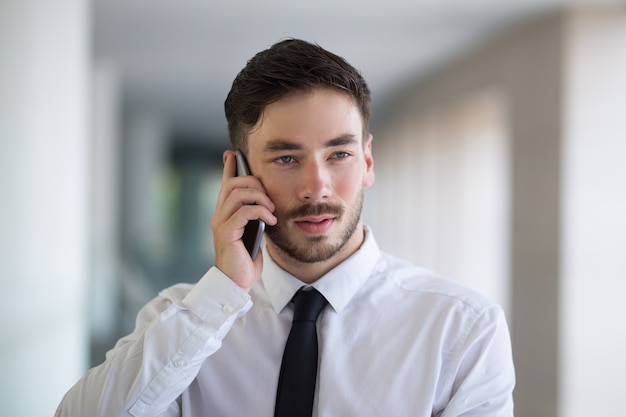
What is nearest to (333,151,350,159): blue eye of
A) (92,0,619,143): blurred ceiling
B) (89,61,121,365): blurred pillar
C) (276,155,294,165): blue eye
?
(276,155,294,165): blue eye

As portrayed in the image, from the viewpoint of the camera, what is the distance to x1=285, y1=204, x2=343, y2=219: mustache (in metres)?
1.72

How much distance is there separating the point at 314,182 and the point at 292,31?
5.85m

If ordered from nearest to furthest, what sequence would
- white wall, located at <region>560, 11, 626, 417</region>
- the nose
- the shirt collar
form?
the nose
the shirt collar
white wall, located at <region>560, 11, 626, 417</region>

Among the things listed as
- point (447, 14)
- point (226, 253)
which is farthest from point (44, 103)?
point (447, 14)

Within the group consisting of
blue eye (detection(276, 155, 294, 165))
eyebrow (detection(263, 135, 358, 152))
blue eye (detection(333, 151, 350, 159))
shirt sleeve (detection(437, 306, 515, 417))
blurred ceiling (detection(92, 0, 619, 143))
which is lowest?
shirt sleeve (detection(437, 306, 515, 417))

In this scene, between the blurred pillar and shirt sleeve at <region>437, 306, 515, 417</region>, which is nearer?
shirt sleeve at <region>437, 306, 515, 417</region>

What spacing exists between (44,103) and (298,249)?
1656 mm

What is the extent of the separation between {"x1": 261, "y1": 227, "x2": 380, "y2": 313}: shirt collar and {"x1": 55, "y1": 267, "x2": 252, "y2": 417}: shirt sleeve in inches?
8.6

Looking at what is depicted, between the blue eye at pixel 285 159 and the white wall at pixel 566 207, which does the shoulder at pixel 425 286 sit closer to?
the blue eye at pixel 285 159

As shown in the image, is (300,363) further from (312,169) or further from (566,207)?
(566,207)

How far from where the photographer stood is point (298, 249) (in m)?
1.80

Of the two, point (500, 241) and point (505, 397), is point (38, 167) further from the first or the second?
point (500, 241)

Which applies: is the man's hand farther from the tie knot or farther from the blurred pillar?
the blurred pillar

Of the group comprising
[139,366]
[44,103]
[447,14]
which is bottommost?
[139,366]
